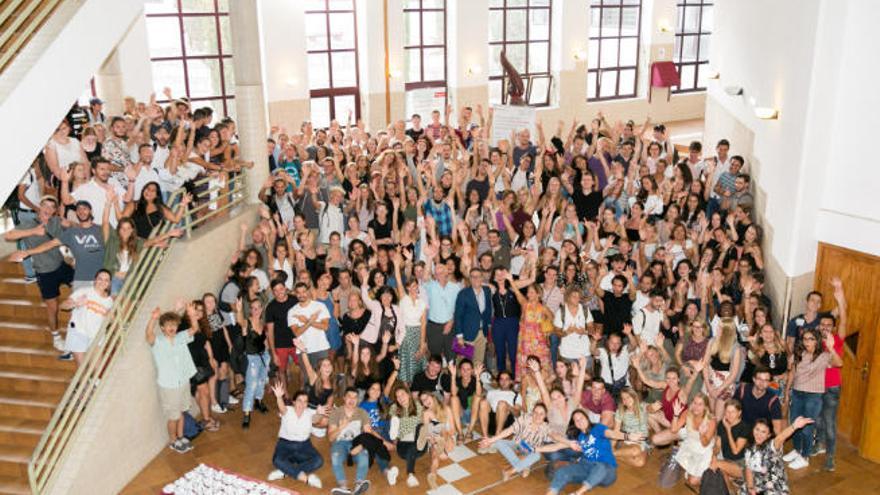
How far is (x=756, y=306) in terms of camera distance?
9.38 m

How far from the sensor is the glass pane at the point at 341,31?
19656 millimetres

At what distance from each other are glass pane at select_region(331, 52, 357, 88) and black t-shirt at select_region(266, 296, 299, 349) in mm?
11283

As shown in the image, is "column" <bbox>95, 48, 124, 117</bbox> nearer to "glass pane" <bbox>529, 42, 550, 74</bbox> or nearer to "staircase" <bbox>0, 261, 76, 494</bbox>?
"staircase" <bbox>0, 261, 76, 494</bbox>

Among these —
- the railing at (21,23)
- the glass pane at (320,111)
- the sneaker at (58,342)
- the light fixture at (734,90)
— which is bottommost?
the sneaker at (58,342)

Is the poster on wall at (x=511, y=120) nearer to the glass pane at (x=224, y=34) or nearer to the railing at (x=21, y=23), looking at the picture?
the glass pane at (x=224, y=34)

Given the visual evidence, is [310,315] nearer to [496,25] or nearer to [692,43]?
[496,25]

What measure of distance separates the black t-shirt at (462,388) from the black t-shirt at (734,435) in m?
2.79

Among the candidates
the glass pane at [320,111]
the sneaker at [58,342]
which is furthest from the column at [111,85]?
the sneaker at [58,342]

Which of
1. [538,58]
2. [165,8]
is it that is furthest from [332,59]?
[538,58]

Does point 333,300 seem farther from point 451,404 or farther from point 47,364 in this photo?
point 47,364

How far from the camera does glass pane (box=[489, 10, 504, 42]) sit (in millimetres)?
22438

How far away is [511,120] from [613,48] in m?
11.6

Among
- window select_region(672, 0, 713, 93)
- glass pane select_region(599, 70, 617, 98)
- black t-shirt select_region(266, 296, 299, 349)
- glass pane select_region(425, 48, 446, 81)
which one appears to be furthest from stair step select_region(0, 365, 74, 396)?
window select_region(672, 0, 713, 93)

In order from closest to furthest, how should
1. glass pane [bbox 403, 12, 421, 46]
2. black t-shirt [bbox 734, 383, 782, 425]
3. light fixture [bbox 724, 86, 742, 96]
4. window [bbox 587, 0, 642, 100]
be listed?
black t-shirt [bbox 734, 383, 782, 425], light fixture [bbox 724, 86, 742, 96], glass pane [bbox 403, 12, 421, 46], window [bbox 587, 0, 642, 100]
